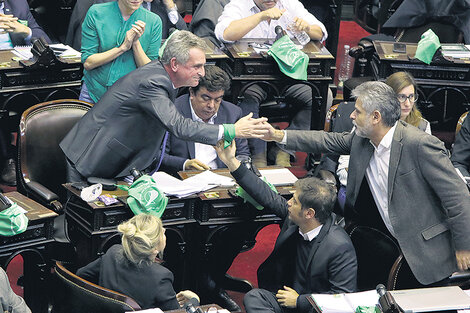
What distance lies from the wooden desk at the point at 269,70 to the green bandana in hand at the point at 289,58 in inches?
2.6

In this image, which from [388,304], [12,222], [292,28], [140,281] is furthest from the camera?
[292,28]

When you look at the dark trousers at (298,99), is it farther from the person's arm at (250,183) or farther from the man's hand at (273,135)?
the person's arm at (250,183)

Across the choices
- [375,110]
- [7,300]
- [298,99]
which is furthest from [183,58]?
[298,99]

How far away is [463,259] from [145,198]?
153cm

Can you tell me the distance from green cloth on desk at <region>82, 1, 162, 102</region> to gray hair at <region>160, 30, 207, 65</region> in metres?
0.89

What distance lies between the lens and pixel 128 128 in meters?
4.48

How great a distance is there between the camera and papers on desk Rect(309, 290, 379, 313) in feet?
12.0

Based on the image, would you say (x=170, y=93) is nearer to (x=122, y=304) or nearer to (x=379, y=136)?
(x=379, y=136)

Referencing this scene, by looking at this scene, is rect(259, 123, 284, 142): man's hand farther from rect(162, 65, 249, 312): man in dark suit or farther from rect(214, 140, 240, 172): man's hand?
rect(162, 65, 249, 312): man in dark suit

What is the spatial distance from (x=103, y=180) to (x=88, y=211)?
0.22m

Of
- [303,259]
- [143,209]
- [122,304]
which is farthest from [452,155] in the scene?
[122,304]

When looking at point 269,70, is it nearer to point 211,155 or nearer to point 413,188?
point 211,155

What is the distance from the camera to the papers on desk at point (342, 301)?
3.65 metres

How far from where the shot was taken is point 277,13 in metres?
5.92
